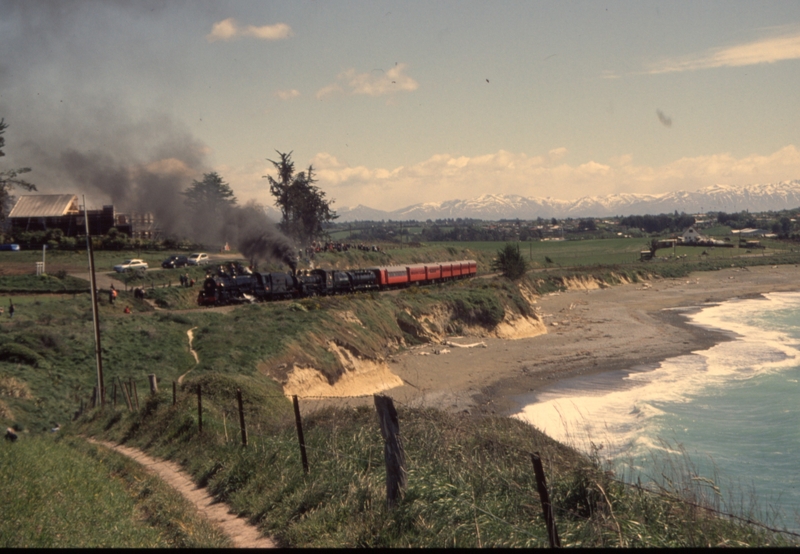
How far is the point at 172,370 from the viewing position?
32656 millimetres

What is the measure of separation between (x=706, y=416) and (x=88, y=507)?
→ 28.8 meters

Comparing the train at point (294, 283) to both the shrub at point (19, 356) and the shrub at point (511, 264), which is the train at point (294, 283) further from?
the shrub at point (19, 356)

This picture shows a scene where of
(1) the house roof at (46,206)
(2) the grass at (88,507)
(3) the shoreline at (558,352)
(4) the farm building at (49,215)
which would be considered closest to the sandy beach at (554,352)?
(3) the shoreline at (558,352)

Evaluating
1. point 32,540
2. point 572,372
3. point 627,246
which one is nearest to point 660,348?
point 572,372

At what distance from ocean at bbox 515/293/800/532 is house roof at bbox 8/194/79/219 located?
61428 mm

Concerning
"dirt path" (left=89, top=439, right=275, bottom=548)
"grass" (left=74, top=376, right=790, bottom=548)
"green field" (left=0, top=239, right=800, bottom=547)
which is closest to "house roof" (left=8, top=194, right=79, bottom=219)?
"green field" (left=0, top=239, right=800, bottom=547)

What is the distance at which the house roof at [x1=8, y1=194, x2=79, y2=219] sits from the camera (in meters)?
78.7

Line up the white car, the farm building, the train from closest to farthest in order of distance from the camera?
the train → the white car → the farm building

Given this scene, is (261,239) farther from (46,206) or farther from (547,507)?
(547,507)

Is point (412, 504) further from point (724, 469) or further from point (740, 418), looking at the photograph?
point (740, 418)

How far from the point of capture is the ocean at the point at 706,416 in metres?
22.8

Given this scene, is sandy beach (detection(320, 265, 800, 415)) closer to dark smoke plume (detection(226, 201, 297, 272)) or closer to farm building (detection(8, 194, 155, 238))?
dark smoke plume (detection(226, 201, 297, 272))

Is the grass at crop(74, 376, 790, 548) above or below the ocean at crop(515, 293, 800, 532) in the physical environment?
above

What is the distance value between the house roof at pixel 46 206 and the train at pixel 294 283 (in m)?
33.7
